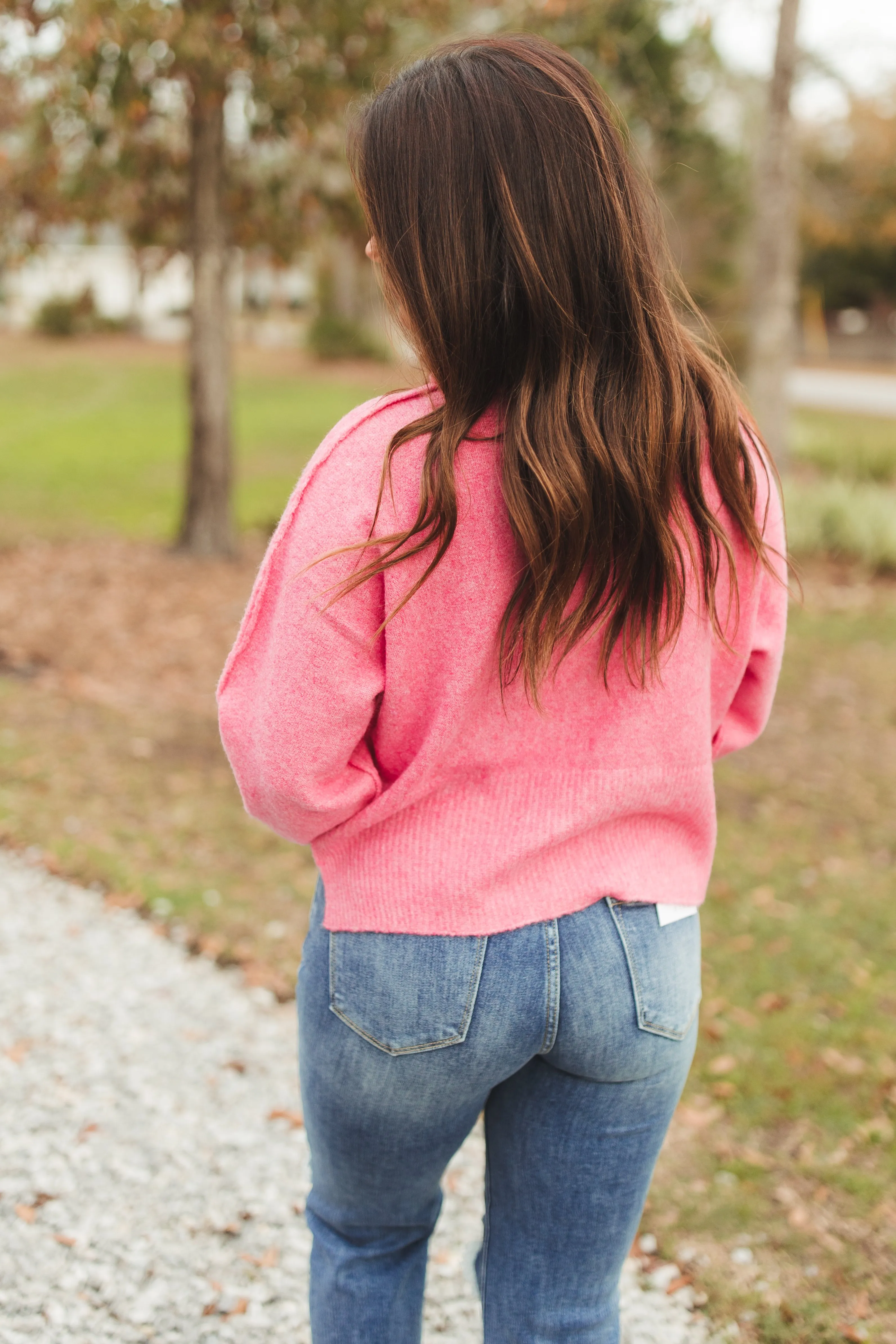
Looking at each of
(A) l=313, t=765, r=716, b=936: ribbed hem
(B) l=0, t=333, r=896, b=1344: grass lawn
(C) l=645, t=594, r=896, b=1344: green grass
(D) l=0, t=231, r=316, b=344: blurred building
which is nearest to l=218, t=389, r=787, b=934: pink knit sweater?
(A) l=313, t=765, r=716, b=936: ribbed hem

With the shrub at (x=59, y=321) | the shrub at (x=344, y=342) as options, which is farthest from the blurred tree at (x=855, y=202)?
the shrub at (x=59, y=321)

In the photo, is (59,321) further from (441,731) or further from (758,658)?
(441,731)

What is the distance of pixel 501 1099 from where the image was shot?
54.1 inches

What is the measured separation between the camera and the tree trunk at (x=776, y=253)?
8352 millimetres

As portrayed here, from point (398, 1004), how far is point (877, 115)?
1528 cm

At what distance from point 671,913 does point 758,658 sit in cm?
38

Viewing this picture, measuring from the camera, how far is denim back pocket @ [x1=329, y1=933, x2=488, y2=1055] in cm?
122

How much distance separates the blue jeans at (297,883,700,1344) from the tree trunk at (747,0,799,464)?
8056 millimetres

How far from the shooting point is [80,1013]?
3141 millimetres

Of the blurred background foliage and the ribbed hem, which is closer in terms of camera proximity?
the ribbed hem

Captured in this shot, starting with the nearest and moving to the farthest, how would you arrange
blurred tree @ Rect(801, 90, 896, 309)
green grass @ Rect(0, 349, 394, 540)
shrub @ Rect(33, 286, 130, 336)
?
green grass @ Rect(0, 349, 394, 540)
blurred tree @ Rect(801, 90, 896, 309)
shrub @ Rect(33, 286, 130, 336)

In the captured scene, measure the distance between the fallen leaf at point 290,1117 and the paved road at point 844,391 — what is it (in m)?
14.5

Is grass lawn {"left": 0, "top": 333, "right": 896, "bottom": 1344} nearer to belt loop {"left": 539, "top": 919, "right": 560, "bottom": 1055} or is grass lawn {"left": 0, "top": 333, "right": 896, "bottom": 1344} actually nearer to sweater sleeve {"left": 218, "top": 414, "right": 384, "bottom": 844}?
sweater sleeve {"left": 218, "top": 414, "right": 384, "bottom": 844}

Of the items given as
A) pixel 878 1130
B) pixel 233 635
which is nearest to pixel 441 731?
pixel 878 1130
